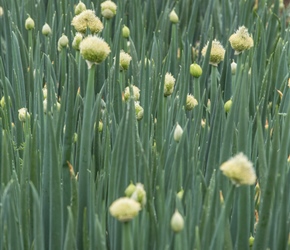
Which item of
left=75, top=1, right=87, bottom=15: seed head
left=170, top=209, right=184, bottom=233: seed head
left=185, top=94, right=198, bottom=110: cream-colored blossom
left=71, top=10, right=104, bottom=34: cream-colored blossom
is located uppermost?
left=75, top=1, right=87, bottom=15: seed head

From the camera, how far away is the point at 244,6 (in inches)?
91.3

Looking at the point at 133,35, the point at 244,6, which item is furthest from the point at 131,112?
the point at 244,6

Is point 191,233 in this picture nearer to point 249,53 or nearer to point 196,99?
point 196,99

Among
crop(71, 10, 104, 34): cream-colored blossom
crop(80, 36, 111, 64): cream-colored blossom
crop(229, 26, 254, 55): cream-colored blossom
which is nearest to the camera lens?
crop(80, 36, 111, 64): cream-colored blossom

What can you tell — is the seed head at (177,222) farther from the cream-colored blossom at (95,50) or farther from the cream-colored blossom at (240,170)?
the cream-colored blossom at (95,50)

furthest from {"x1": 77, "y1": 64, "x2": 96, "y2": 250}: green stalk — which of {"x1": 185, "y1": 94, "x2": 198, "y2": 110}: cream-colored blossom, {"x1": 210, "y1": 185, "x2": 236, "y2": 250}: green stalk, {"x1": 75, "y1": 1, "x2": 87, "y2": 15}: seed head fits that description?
{"x1": 75, "y1": 1, "x2": 87, "y2": 15}: seed head

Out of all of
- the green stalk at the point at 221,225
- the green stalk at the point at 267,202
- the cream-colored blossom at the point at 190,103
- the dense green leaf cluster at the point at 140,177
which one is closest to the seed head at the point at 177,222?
the dense green leaf cluster at the point at 140,177

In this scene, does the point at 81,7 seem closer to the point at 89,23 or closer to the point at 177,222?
the point at 89,23

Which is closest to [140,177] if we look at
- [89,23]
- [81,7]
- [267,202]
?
[267,202]

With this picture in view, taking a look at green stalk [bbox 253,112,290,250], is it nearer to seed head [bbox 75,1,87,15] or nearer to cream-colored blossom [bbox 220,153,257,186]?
cream-colored blossom [bbox 220,153,257,186]

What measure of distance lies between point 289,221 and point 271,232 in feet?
0.13

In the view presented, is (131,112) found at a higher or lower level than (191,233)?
higher

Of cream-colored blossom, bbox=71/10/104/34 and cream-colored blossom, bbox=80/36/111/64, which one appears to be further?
cream-colored blossom, bbox=71/10/104/34

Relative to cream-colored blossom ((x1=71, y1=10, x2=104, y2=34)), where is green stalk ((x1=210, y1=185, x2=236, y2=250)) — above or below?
below
